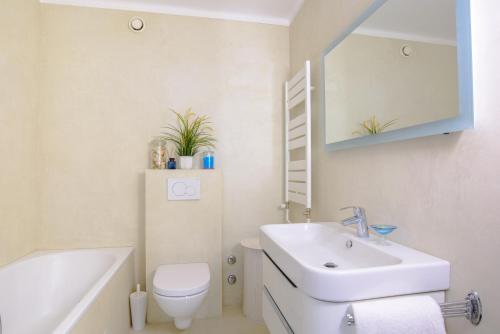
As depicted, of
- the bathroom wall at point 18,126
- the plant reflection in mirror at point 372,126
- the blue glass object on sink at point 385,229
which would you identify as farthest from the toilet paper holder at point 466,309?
the bathroom wall at point 18,126

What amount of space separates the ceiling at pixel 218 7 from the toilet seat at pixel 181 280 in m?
2.09

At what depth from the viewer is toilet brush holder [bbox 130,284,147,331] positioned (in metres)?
2.05

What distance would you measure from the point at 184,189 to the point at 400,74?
5.40 ft

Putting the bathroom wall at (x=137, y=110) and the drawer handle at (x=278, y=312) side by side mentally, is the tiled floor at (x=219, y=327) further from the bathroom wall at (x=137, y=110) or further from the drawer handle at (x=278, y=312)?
the drawer handle at (x=278, y=312)

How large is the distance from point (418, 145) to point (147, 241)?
193 cm

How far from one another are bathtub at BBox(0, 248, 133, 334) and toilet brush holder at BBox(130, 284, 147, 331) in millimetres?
41

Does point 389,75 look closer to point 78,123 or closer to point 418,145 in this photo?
point 418,145

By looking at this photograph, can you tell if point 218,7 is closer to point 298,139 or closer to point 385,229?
point 298,139

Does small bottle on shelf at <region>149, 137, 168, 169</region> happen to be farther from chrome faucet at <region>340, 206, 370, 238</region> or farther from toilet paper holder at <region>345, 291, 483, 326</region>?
toilet paper holder at <region>345, 291, 483, 326</region>

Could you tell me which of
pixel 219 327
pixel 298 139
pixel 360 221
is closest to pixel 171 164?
pixel 298 139

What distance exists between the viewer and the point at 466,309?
34.1 inches


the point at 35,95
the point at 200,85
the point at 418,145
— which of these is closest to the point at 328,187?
the point at 418,145

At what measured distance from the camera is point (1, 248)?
179 centimetres

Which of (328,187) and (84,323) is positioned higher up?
(328,187)
